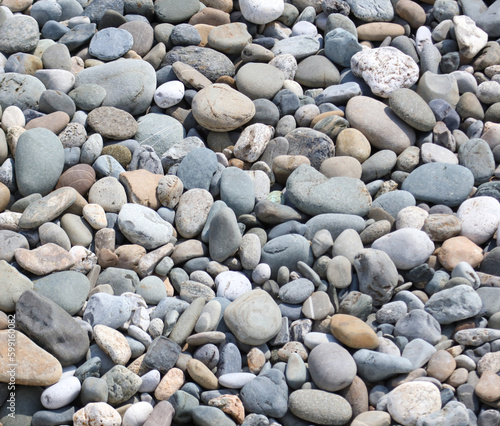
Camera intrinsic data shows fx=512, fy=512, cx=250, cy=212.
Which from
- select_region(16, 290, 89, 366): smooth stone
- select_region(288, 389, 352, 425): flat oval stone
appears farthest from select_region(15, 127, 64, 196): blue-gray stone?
select_region(288, 389, 352, 425): flat oval stone

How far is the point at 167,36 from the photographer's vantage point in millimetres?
4273

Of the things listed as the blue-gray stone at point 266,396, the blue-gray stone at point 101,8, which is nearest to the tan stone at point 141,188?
the blue-gray stone at point 266,396

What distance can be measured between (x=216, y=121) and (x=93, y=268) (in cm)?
136

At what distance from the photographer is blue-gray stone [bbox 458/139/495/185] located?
11.6 ft

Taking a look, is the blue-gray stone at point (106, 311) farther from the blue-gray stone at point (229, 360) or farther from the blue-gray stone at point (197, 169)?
the blue-gray stone at point (197, 169)

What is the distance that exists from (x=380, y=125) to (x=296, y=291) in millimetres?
1553

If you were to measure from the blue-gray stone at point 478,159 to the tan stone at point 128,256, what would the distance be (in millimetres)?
2302

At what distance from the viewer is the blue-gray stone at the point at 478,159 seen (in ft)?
11.6

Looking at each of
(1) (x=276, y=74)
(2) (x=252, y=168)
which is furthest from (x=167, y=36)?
(2) (x=252, y=168)

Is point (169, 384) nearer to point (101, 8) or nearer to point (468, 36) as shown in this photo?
point (101, 8)

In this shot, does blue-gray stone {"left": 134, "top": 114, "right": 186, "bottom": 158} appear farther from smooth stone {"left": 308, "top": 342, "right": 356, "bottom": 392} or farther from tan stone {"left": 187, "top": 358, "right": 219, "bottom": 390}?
smooth stone {"left": 308, "top": 342, "right": 356, "bottom": 392}

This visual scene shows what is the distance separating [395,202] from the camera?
131 inches

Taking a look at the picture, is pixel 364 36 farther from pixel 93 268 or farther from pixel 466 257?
pixel 93 268

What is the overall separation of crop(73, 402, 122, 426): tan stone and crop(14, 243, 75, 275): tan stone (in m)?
0.82
